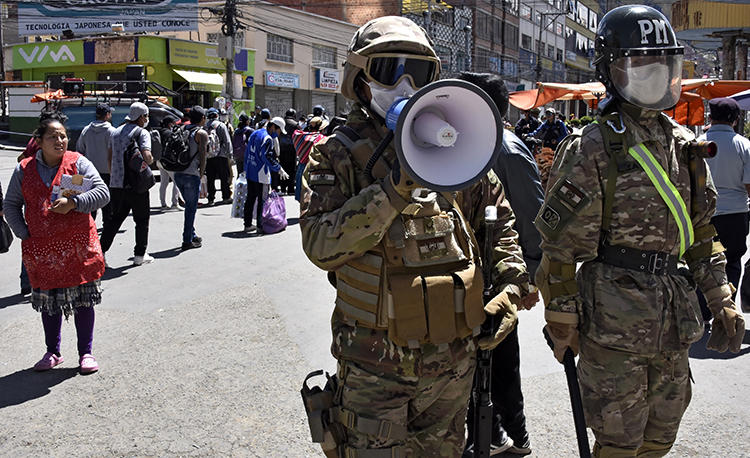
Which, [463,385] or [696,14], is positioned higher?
[696,14]

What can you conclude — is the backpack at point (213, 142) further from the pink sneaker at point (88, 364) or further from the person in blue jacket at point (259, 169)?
the pink sneaker at point (88, 364)

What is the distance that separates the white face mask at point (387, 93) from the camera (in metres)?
2.38

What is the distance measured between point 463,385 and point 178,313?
4.35 m

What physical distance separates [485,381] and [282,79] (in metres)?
34.6

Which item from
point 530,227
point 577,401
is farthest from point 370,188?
point 530,227

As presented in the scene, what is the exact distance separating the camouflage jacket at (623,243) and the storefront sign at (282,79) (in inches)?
1311

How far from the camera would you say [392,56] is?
7.74 feet

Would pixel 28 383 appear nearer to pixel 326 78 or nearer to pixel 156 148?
pixel 156 148

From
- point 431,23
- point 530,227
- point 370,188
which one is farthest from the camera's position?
point 431,23

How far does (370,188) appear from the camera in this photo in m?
2.18

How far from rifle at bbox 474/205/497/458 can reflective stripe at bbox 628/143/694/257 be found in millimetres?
684

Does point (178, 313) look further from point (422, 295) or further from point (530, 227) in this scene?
point (422, 295)

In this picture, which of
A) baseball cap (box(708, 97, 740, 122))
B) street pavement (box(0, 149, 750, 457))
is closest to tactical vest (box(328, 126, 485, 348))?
street pavement (box(0, 149, 750, 457))

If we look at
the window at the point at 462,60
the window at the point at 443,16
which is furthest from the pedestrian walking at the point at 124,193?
the window at the point at 462,60
